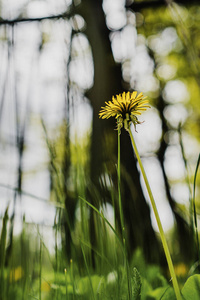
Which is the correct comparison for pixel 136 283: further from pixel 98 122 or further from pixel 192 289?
pixel 98 122

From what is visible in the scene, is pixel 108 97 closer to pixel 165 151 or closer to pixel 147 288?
pixel 147 288

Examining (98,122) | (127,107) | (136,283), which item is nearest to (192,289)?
(136,283)

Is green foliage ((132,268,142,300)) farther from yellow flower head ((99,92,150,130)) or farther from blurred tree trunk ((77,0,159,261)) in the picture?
blurred tree trunk ((77,0,159,261))

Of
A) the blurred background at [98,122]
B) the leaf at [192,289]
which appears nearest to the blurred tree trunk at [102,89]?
the blurred background at [98,122]

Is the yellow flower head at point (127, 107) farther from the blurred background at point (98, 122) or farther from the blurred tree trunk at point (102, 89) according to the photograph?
the blurred tree trunk at point (102, 89)

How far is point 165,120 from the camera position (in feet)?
13.2

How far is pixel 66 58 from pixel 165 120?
12.0 feet

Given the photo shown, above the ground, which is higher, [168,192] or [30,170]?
[30,170]

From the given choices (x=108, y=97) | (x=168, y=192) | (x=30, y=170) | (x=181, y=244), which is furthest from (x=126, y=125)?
(x=30, y=170)

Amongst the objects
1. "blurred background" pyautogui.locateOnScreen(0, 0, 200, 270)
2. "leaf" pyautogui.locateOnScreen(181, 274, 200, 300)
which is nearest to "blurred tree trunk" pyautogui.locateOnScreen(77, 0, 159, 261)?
"blurred background" pyautogui.locateOnScreen(0, 0, 200, 270)

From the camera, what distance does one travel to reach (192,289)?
0.36m

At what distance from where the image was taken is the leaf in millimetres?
358

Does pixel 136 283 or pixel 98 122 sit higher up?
pixel 98 122

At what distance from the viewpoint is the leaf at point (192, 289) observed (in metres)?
0.36
